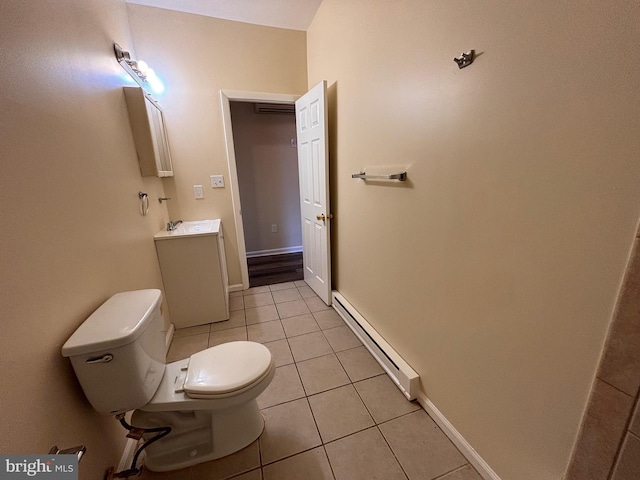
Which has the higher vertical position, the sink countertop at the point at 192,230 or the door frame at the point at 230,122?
the door frame at the point at 230,122

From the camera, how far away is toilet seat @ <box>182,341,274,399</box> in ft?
3.37

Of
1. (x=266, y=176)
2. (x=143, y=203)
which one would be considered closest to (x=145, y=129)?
(x=143, y=203)

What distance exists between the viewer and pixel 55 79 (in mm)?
895

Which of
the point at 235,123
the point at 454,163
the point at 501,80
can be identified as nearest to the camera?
the point at 501,80

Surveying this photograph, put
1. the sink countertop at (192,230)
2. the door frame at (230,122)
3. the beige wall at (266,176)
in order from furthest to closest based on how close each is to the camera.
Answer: the beige wall at (266,176) < the door frame at (230,122) < the sink countertop at (192,230)

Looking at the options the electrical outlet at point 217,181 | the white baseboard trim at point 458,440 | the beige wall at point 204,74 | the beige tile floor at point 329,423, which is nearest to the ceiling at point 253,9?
the beige wall at point 204,74

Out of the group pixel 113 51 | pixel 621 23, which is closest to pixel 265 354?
pixel 621 23

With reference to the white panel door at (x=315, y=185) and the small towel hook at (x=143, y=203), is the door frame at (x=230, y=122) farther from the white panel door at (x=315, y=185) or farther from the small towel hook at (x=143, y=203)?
the small towel hook at (x=143, y=203)

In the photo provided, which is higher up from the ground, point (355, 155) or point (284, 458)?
point (355, 155)

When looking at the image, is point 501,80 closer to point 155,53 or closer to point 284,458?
point 284,458

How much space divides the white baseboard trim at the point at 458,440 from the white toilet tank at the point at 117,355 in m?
1.31

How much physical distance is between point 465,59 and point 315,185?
156 centimetres

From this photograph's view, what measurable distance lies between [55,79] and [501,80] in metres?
1.53

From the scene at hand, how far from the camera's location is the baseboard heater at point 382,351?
4.60 ft
